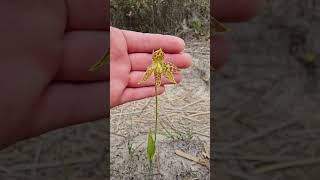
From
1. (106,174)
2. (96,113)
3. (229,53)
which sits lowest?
(106,174)

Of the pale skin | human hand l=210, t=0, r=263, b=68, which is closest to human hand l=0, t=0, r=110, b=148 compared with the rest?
the pale skin

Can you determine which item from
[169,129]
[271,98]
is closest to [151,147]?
[169,129]

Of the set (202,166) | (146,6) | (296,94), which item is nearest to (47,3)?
(146,6)

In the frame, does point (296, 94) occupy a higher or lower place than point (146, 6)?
lower

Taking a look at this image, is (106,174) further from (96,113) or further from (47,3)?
(47,3)

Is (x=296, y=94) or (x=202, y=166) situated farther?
(x=296, y=94)

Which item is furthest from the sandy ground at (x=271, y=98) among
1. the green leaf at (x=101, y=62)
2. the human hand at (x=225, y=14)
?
the green leaf at (x=101, y=62)

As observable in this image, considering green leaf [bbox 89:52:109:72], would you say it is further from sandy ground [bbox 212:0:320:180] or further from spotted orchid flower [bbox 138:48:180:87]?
sandy ground [bbox 212:0:320:180]

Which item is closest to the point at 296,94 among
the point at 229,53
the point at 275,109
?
the point at 275,109
